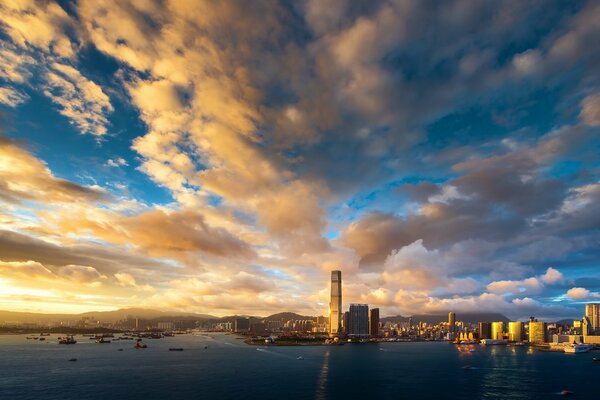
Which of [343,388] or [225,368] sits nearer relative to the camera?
[343,388]

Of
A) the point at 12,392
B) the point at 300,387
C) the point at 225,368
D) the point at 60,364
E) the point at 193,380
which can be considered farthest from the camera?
the point at 60,364

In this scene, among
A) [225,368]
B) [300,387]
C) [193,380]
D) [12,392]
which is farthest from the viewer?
[225,368]

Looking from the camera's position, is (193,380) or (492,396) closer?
(492,396)

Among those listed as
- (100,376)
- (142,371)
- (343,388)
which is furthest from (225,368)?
(343,388)

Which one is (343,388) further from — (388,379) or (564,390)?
(564,390)

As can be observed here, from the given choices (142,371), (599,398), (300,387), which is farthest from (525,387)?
(142,371)

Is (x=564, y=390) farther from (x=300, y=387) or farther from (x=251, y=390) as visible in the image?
(x=251, y=390)

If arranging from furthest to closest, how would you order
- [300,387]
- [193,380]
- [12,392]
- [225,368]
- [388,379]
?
1. [225,368]
2. [388,379]
3. [193,380]
4. [300,387]
5. [12,392]

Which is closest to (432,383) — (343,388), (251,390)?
(343,388)

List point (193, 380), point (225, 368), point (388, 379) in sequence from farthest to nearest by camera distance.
Answer: point (225, 368)
point (388, 379)
point (193, 380)
